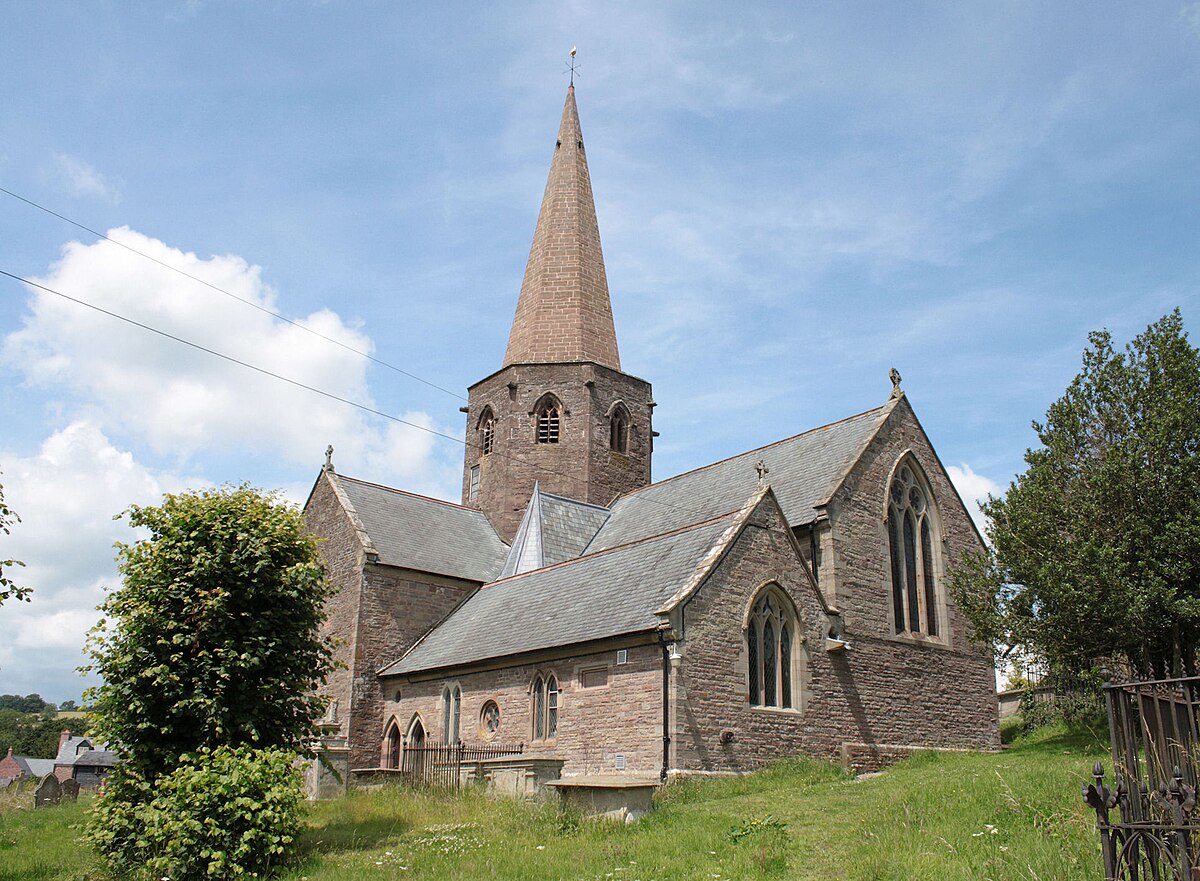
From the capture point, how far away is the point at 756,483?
27562 millimetres

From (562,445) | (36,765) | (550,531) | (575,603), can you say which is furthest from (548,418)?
(36,765)

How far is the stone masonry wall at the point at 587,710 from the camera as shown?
60.2ft

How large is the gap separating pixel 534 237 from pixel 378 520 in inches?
569

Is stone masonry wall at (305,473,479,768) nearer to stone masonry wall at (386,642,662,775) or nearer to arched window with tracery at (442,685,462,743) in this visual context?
arched window with tracery at (442,685,462,743)

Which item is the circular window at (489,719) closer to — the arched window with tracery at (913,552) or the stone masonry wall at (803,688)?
the stone masonry wall at (803,688)

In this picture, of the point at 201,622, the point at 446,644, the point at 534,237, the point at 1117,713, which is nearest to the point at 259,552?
the point at 201,622

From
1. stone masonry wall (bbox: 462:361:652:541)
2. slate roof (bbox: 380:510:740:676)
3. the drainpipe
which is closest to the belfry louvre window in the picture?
stone masonry wall (bbox: 462:361:652:541)

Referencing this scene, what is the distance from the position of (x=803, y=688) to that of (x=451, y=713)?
29.0ft

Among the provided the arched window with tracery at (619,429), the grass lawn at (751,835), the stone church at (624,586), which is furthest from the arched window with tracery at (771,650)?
the arched window with tracery at (619,429)

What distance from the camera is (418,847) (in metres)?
14.2

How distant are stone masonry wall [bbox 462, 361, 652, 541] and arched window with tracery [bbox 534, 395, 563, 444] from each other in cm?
21

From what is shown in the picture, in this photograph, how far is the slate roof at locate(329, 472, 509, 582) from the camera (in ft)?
99.7

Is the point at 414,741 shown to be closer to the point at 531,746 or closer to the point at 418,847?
the point at 531,746

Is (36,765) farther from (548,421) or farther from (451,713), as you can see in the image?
(451,713)
